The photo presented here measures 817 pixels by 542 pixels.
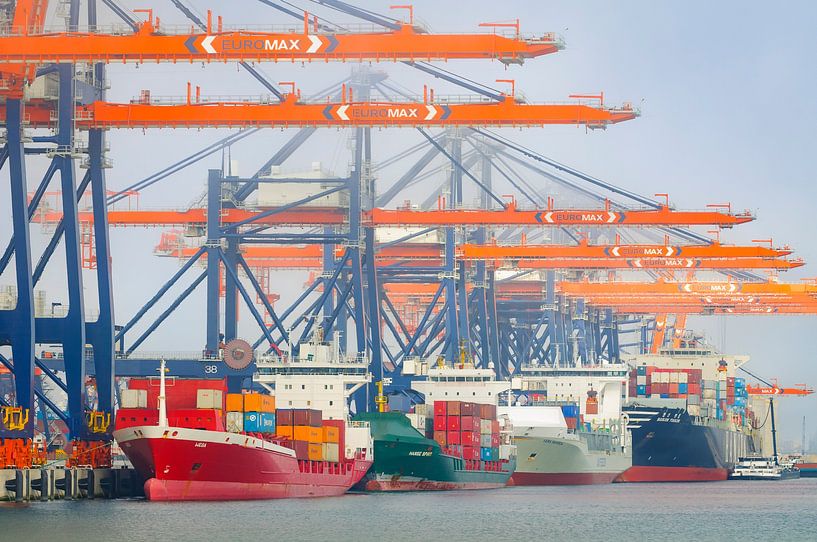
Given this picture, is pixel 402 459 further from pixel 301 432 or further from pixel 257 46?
pixel 257 46

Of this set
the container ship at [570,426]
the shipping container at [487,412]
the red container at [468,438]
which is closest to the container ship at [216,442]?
the red container at [468,438]

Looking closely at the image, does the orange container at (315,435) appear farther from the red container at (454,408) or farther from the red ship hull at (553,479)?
the red ship hull at (553,479)

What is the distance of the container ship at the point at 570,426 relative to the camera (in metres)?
84.4

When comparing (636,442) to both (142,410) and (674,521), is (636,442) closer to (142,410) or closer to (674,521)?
(674,521)

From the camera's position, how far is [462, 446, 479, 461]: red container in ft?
236

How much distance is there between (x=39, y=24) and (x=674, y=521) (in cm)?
2673

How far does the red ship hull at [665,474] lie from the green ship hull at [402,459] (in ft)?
92.5

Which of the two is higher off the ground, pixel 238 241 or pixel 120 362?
pixel 238 241

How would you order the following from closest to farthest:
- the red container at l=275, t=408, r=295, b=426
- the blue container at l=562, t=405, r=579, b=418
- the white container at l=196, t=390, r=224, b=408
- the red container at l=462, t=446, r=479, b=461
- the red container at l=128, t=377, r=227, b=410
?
the white container at l=196, t=390, r=224, b=408, the red container at l=128, t=377, r=227, b=410, the red container at l=275, t=408, r=295, b=426, the red container at l=462, t=446, r=479, b=461, the blue container at l=562, t=405, r=579, b=418

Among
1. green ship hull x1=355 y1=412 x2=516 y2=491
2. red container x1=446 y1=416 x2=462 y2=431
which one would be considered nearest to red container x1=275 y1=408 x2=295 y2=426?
green ship hull x1=355 y1=412 x2=516 y2=491

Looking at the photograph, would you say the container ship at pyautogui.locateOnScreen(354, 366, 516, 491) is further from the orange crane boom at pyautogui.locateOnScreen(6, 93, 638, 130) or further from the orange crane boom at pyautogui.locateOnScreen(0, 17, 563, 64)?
the orange crane boom at pyautogui.locateOnScreen(0, 17, 563, 64)

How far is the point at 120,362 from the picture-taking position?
7075cm

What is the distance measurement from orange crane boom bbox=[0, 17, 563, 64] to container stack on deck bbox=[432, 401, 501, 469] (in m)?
24.4

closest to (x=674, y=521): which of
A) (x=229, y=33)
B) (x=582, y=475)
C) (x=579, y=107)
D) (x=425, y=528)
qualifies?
(x=425, y=528)
